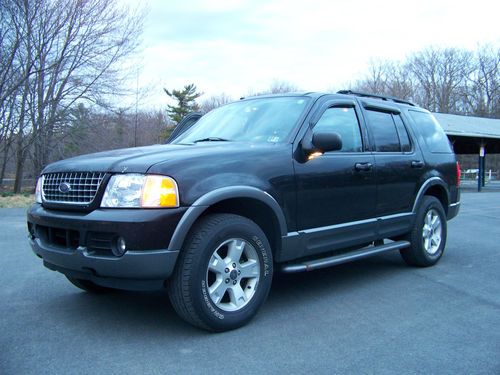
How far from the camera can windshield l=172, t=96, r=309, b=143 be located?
4367mm

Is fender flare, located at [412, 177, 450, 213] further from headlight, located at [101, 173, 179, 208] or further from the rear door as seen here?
headlight, located at [101, 173, 179, 208]

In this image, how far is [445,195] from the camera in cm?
623

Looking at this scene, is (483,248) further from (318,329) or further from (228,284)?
(228,284)

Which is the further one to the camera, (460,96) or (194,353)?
(460,96)

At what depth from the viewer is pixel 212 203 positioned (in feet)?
11.2

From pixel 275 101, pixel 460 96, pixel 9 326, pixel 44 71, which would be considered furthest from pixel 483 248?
pixel 460 96

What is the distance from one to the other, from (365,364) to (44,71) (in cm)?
2195

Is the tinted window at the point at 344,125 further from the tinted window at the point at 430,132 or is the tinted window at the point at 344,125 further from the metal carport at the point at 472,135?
the metal carport at the point at 472,135

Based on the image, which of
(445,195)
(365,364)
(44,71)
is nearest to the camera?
(365,364)

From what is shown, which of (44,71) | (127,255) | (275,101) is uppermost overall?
(44,71)

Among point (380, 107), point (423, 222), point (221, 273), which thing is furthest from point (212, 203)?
point (423, 222)

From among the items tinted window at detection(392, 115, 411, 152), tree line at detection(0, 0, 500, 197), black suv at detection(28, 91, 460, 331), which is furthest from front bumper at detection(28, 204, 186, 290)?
tree line at detection(0, 0, 500, 197)

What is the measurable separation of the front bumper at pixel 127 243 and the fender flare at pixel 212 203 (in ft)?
0.14

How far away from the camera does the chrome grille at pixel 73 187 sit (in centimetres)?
339
